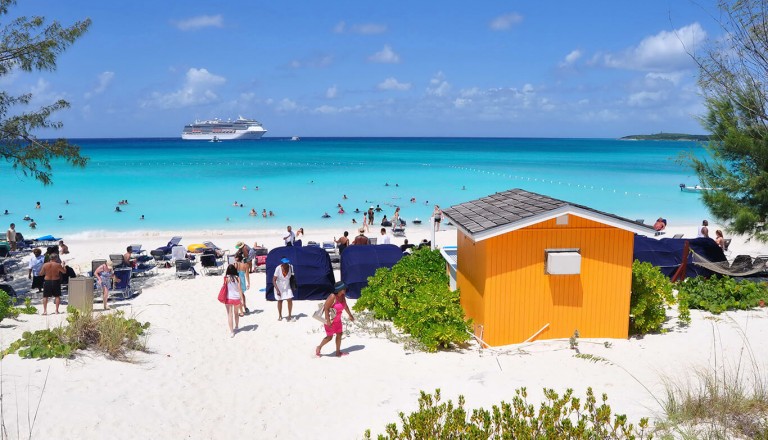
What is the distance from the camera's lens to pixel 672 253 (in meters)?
14.9

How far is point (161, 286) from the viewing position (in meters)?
15.0

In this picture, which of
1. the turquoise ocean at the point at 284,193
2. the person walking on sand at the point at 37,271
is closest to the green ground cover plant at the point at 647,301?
the turquoise ocean at the point at 284,193

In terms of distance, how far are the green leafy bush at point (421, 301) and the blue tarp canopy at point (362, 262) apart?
83cm

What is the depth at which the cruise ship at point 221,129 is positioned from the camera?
6260 inches

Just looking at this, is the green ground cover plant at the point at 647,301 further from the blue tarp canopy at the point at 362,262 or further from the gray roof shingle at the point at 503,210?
the blue tarp canopy at the point at 362,262

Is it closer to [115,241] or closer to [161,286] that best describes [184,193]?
[115,241]

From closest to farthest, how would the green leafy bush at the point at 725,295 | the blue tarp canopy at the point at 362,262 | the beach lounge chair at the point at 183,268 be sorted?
the green leafy bush at the point at 725,295
the blue tarp canopy at the point at 362,262
the beach lounge chair at the point at 183,268

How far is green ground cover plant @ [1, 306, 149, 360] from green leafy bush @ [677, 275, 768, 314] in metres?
10.1

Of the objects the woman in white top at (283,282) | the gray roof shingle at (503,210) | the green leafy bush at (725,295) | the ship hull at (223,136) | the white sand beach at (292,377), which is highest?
the ship hull at (223,136)

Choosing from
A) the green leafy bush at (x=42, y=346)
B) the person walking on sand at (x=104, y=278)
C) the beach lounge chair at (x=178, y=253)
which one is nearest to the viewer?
the green leafy bush at (x=42, y=346)

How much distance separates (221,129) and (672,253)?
15539 cm

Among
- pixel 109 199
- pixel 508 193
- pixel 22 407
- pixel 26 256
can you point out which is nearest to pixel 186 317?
pixel 22 407

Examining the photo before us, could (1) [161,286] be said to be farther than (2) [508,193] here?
Yes

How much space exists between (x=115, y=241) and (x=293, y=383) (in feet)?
62.8
